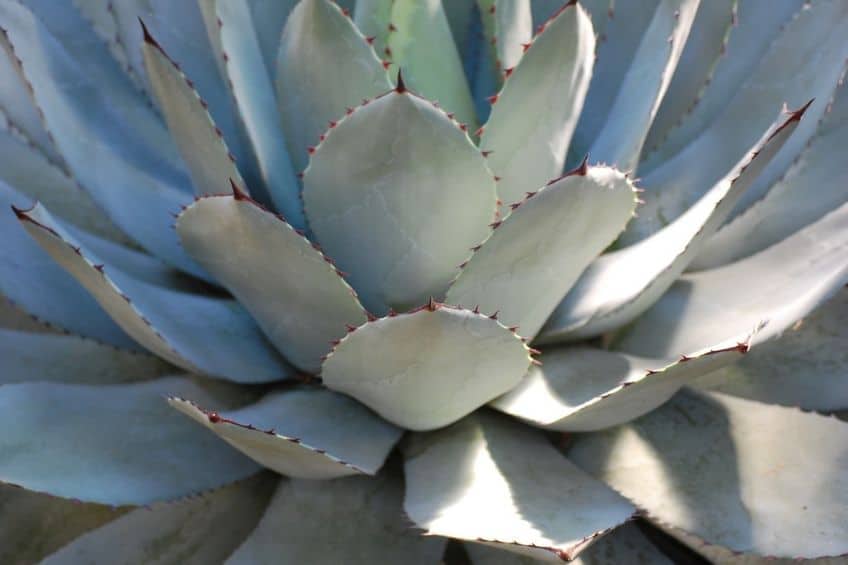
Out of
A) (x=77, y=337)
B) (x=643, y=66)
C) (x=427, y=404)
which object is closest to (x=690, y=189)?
(x=643, y=66)

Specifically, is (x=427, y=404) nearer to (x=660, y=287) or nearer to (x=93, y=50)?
(x=660, y=287)

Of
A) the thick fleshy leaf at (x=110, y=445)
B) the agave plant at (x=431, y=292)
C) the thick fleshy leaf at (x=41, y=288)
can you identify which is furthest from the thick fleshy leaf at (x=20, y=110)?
the thick fleshy leaf at (x=110, y=445)

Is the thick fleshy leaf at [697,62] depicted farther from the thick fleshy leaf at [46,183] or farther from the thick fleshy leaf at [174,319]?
the thick fleshy leaf at [46,183]

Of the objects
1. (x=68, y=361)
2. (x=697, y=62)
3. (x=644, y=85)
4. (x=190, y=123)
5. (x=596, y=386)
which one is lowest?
(x=596, y=386)

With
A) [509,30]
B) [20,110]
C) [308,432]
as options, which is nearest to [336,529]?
[308,432]

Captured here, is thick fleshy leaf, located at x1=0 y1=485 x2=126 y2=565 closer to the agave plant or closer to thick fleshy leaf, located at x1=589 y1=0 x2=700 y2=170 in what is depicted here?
the agave plant

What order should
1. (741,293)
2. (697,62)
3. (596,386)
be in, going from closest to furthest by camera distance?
(596,386)
(741,293)
(697,62)

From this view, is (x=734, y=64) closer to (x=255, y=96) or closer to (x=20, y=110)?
(x=255, y=96)
